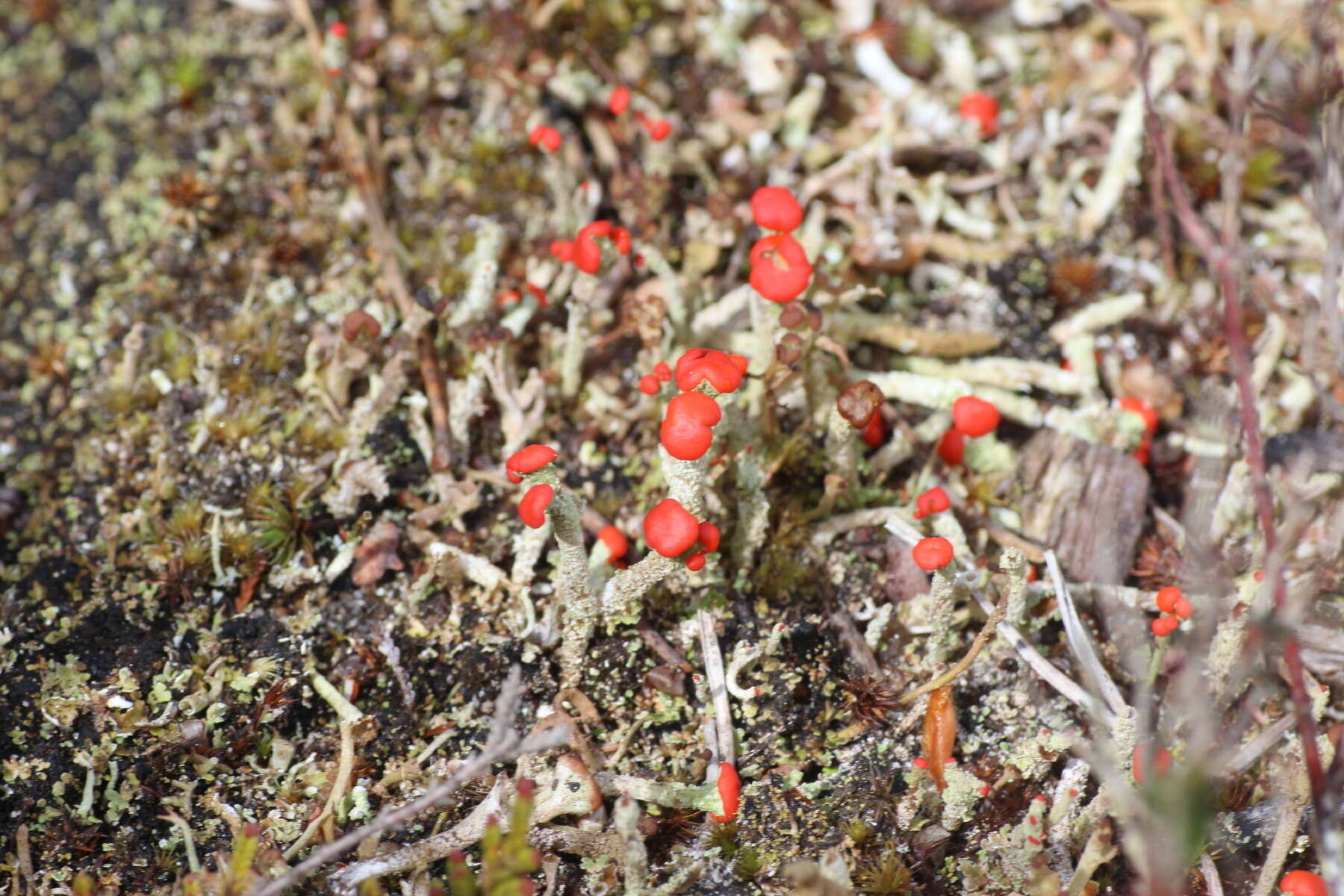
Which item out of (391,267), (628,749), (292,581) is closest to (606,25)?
(391,267)

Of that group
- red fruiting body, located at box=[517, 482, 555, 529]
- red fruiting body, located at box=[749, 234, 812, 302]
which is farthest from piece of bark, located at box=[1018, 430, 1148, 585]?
red fruiting body, located at box=[517, 482, 555, 529]

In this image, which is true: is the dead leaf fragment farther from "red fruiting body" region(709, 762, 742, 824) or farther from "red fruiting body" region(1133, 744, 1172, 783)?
"red fruiting body" region(1133, 744, 1172, 783)

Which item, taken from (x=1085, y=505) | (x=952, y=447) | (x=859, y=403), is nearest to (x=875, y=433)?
(x=952, y=447)

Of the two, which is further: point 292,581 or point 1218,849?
point 292,581

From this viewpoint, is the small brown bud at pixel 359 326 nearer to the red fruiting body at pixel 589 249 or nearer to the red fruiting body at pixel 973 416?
the red fruiting body at pixel 589 249

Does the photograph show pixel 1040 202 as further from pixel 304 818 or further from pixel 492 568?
pixel 304 818

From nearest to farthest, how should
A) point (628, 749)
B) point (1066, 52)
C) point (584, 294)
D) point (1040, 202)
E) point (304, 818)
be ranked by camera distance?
point (304, 818)
point (628, 749)
point (584, 294)
point (1040, 202)
point (1066, 52)
